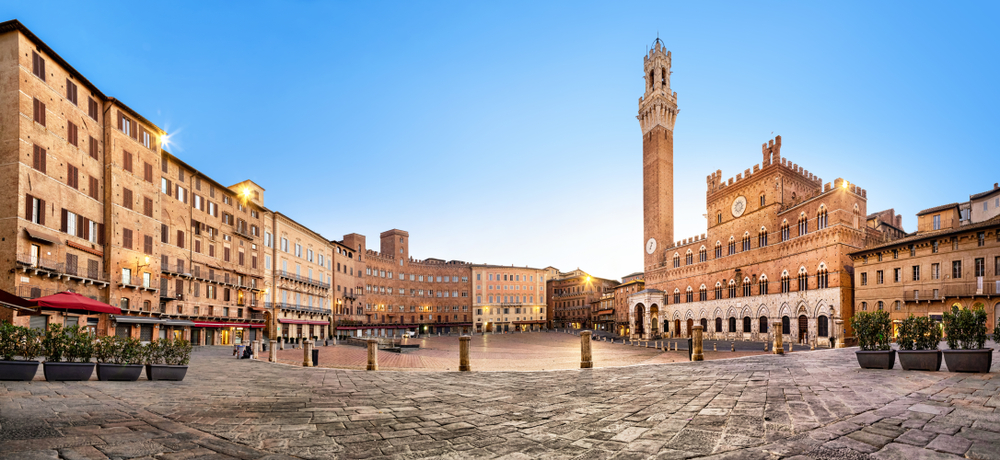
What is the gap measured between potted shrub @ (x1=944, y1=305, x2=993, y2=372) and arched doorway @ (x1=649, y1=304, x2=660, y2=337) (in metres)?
47.9

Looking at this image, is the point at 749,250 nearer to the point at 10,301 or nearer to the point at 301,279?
the point at 301,279

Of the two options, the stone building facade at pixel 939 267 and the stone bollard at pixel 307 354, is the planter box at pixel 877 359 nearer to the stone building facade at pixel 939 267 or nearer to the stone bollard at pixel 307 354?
the stone building facade at pixel 939 267

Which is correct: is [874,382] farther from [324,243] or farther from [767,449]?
[324,243]

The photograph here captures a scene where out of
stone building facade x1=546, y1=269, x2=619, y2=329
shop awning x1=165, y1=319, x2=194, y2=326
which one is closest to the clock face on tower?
stone building facade x1=546, y1=269, x2=619, y2=329

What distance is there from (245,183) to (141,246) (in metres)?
17.9

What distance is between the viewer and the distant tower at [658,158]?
5941cm

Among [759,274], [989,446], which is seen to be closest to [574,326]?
[759,274]

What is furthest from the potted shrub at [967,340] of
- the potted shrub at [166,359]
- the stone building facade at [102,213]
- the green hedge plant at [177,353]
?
the stone building facade at [102,213]

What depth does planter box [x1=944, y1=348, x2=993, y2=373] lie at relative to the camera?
34.3ft

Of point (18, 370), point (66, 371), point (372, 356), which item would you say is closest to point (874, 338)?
point (372, 356)

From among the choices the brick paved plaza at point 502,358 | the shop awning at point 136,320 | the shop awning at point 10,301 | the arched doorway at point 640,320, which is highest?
the shop awning at point 10,301

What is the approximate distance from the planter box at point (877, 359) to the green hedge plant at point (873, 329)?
0.29 meters

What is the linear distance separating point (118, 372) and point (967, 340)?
20.1 meters

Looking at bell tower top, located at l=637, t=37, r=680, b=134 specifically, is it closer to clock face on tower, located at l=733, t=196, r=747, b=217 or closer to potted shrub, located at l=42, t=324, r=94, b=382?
clock face on tower, located at l=733, t=196, r=747, b=217
